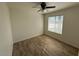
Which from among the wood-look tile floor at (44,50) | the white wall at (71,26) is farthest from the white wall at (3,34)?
the white wall at (71,26)

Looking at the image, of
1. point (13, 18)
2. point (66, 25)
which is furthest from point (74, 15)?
point (13, 18)

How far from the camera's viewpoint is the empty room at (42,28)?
272cm

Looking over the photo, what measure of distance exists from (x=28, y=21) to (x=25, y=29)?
55cm

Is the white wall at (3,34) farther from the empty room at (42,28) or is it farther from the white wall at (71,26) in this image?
the white wall at (71,26)

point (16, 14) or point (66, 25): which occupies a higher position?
point (16, 14)

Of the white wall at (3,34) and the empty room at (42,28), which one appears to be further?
the empty room at (42,28)

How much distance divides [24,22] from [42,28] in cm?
192

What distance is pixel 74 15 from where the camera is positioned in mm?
3227

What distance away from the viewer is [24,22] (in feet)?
14.1

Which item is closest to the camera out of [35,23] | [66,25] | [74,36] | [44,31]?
[74,36]

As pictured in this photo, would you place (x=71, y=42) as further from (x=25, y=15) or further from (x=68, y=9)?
(x=25, y=15)

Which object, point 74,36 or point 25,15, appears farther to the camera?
point 25,15

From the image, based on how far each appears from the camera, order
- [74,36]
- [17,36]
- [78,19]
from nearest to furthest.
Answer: [78,19]
[74,36]
[17,36]

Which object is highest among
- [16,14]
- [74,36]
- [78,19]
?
[16,14]
